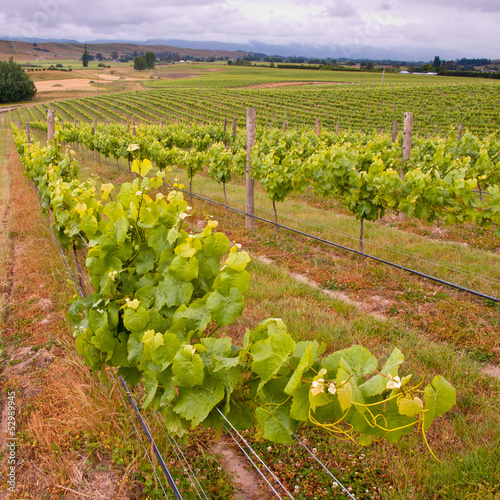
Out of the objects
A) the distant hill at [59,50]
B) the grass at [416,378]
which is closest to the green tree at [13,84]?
the distant hill at [59,50]

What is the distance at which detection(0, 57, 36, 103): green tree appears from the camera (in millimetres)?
59094

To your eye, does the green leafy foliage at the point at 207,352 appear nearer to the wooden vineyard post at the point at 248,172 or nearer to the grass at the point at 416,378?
the grass at the point at 416,378

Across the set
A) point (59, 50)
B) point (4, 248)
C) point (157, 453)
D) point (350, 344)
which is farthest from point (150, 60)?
point (157, 453)

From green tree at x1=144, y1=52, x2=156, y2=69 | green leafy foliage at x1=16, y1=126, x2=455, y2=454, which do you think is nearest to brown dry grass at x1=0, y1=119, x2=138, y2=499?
green leafy foliage at x1=16, y1=126, x2=455, y2=454

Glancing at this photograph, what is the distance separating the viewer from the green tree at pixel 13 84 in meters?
59.1

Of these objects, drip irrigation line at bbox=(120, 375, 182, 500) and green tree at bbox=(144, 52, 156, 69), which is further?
green tree at bbox=(144, 52, 156, 69)

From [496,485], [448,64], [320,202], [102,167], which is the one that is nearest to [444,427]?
[496,485]

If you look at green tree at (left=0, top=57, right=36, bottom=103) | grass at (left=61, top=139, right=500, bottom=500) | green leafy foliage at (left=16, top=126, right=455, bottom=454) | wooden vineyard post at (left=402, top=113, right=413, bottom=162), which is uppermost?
green tree at (left=0, top=57, right=36, bottom=103)

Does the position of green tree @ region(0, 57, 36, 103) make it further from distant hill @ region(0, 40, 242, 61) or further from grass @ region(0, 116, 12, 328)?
grass @ region(0, 116, 12, 328)

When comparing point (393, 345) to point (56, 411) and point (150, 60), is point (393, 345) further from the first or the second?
point (150, 60)

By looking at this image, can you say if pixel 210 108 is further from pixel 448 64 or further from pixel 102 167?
pixel 448 64

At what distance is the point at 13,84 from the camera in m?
59.3

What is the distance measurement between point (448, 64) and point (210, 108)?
5875 cm

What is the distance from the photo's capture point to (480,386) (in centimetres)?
359
